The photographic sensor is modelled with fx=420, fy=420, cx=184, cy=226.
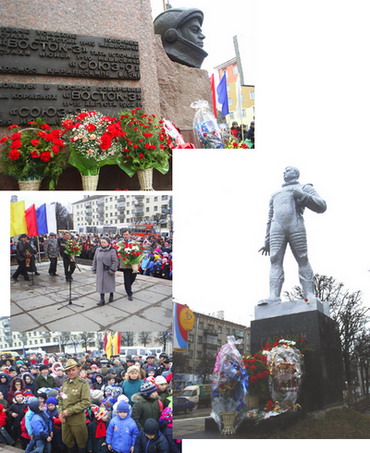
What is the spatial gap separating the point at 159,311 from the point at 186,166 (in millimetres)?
1372

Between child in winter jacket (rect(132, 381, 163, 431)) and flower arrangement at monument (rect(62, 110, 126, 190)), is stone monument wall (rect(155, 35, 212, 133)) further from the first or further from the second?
child in winter jacket (rect(132, 381, 163, 431))

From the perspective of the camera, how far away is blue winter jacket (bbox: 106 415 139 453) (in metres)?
3.76

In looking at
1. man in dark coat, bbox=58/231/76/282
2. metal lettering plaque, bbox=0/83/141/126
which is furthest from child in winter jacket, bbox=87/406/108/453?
metal lettering plaque, bbox=0/83/141/126

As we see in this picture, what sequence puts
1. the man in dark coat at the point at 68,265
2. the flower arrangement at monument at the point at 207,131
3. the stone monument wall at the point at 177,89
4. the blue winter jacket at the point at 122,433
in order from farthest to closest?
the stone monument wall at the point at 177,89, the flower arrangement at monument at the point at 207,131, the man in dark coat at the point at 68,265, the blue winter jacket at the point at 122,433

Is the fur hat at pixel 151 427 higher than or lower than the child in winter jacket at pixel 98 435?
higher

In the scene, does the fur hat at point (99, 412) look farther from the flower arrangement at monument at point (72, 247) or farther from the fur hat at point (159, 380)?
the flower arrangement at monument at point (72, 247)

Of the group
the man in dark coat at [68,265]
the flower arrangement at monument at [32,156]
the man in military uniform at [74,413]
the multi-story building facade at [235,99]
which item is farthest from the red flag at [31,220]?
the multi-story building facade at [235,99]

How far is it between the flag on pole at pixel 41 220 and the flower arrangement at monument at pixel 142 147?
1.09 m

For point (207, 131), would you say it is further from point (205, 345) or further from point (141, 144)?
point (205, 345)

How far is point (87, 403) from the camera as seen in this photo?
12.8ft

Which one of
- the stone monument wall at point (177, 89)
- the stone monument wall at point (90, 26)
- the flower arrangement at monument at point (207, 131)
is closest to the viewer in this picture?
the flower arrangement at monument at point (207, 131)

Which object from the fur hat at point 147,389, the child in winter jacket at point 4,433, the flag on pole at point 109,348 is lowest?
the child in winter jacket at point 4,433

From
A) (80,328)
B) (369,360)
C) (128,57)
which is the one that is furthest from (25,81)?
(369,360)

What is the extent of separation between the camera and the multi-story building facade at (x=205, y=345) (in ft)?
12.3
